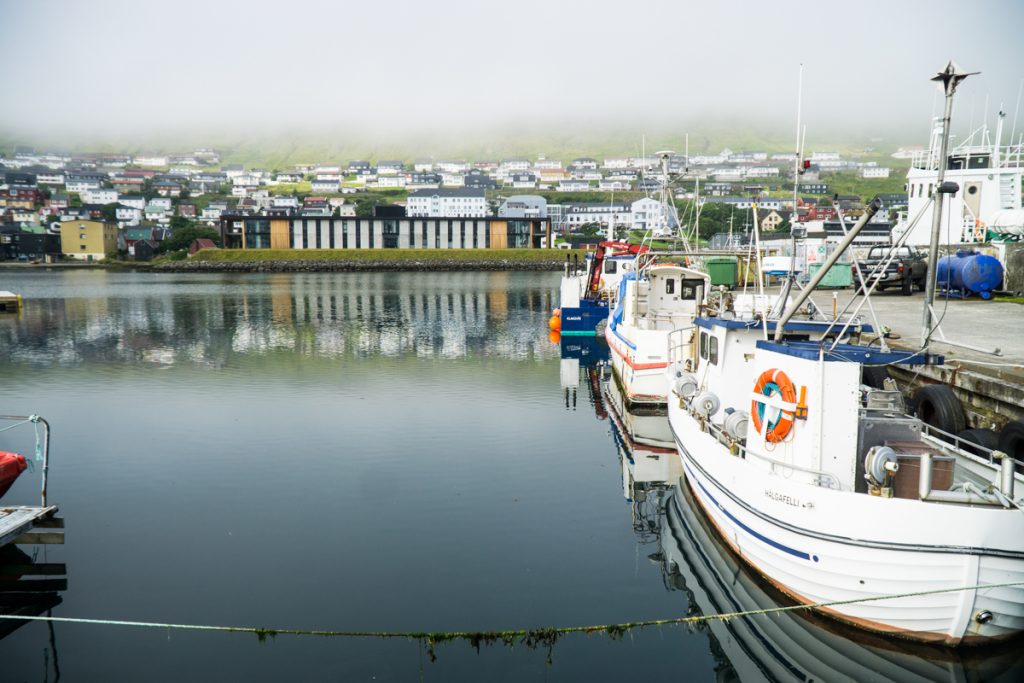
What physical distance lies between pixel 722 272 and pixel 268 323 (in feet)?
91.9

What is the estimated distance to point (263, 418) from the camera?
2195 centimetres

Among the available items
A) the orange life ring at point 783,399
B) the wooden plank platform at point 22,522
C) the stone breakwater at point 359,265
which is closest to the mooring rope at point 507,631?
the wooden plank platform at point 22,522

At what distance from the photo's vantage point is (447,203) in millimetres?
184125

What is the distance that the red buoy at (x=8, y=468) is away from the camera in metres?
12.8

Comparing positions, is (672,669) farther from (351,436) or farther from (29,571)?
(351,436)

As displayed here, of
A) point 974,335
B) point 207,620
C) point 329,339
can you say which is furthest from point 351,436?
point 329,339

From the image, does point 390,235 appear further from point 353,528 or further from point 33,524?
point 33,524

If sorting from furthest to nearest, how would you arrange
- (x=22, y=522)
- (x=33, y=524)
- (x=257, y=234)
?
1. (x=257, y=234)
2. (x=33, y=524)
3. (x=22, y=522)

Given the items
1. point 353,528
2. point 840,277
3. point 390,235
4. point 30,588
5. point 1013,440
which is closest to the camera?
point 30,588

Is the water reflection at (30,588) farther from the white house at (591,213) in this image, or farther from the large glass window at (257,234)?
the white house at (591,213)

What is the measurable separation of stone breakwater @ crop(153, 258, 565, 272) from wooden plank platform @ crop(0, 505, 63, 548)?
10287 centimetres

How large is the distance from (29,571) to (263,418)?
34.0 ft

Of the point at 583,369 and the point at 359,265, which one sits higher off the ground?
the point at 583,369

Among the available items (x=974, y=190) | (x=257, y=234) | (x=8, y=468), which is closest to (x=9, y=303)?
(x=8, y=468)
